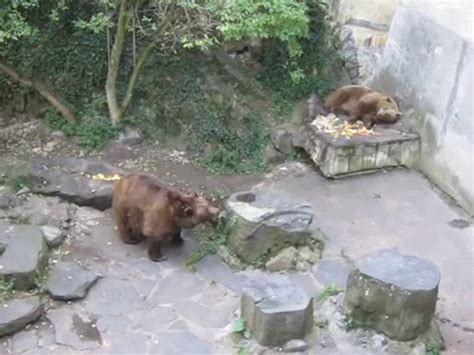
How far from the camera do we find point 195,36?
10.1 meters

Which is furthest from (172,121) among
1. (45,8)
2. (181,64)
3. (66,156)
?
(45,8)

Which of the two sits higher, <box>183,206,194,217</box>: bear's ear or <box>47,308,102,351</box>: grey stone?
<box>183,206,194,217</box>: bear's ear

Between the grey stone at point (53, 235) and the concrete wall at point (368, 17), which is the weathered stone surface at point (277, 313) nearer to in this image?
the grey stone at point (53, 235)

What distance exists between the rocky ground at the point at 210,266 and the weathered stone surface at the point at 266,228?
240mm

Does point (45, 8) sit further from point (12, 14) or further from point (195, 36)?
point (195, 36)

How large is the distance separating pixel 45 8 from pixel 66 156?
2.24 m

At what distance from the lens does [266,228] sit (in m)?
8.30

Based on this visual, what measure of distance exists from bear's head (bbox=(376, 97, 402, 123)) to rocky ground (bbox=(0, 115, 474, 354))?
Result: 0.69 metres

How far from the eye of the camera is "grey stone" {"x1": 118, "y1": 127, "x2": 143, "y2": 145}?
432 inches

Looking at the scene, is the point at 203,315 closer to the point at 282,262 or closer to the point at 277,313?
the point at 277,313

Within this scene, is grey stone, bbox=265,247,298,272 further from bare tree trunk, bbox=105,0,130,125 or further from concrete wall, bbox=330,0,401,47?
concrete wall, bbox=330,0,401,47

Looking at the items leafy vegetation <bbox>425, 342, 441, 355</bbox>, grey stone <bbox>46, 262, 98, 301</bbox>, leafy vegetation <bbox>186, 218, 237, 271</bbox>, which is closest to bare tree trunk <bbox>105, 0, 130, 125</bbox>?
leafy vegetation <bbox>186, 218, 237, 271</bbox>

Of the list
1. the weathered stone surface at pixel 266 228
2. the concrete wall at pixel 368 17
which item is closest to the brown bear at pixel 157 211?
the weathered stone surface at pixel 266 228

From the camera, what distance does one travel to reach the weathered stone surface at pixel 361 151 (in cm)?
1009
